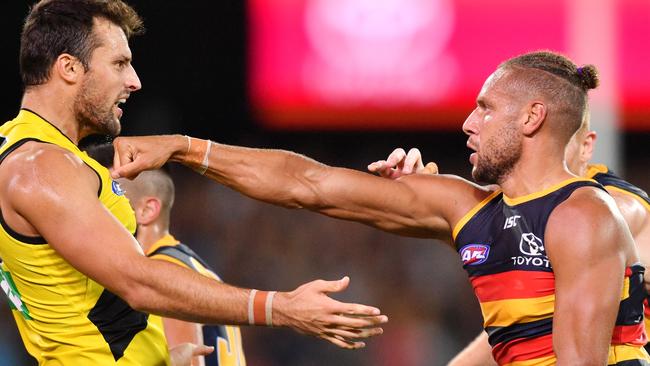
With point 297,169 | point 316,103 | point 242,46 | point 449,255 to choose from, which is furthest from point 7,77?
point 297,169

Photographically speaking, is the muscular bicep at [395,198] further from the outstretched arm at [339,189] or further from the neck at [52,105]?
the neck at [52,105]

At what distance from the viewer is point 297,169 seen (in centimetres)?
485

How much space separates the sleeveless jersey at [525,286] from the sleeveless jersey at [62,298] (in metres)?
1.47

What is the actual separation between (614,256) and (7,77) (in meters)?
12.0

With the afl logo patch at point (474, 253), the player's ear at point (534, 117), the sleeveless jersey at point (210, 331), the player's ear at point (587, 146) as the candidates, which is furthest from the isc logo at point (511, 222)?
the sleeveless jersey at point (210, 331)

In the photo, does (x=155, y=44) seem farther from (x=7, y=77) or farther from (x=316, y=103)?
(x=316, y=103)

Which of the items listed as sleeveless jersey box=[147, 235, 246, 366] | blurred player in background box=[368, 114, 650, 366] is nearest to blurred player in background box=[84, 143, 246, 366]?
sleeveless jersey box=[147, 235, 246, 366]

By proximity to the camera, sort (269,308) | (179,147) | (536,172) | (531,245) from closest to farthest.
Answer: (269,308)
(531,245)
(536,172)
(179,147)

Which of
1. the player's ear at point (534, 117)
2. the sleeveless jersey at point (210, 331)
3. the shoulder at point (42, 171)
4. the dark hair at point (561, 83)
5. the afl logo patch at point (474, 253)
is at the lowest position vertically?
the sleeveless jersey at point (210, 331)

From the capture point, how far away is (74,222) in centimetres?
403

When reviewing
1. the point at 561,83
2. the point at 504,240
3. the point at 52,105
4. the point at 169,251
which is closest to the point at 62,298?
the point at 52,105

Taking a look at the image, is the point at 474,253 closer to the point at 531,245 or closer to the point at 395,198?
the point at 531,245

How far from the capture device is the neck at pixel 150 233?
238 inches

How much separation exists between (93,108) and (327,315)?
1.44 meters
